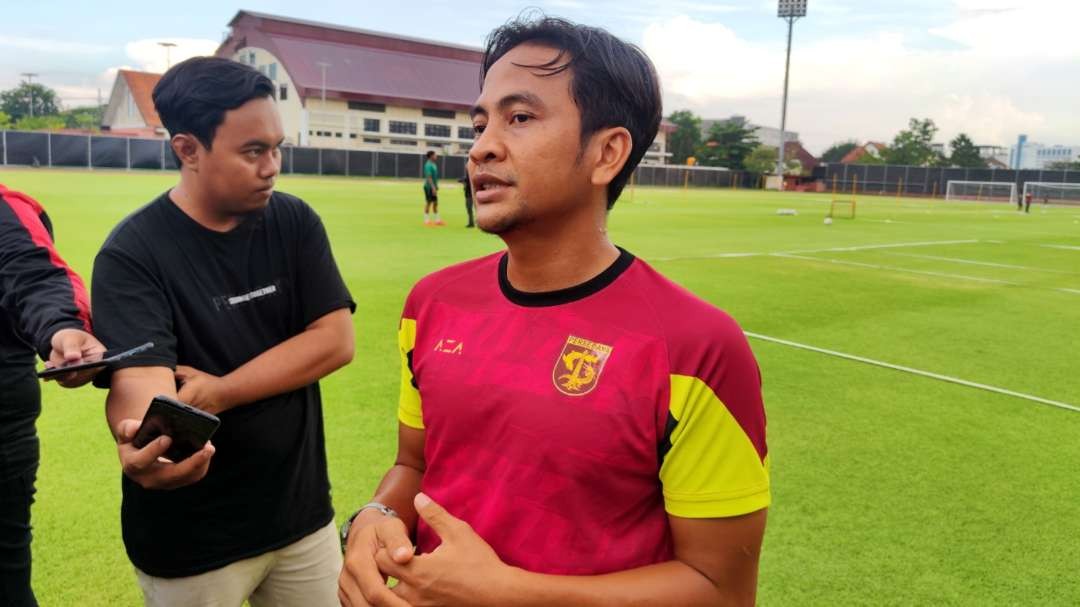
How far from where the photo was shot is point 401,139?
242 feet

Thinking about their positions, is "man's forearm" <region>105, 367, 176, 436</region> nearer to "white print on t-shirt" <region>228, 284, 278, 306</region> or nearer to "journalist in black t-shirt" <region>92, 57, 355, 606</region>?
"journalist in black t-shirt" <region>92, 57, 355, 606</region>

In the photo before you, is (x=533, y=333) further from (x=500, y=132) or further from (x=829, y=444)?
(x=829, y=444)

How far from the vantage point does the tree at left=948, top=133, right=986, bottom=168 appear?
78.6 metres

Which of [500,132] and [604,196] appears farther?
[604,196]

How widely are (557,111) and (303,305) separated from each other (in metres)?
1.36

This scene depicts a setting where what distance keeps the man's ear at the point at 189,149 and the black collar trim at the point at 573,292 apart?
1.25 meters

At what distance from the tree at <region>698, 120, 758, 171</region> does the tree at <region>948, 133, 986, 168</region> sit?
19.3 m

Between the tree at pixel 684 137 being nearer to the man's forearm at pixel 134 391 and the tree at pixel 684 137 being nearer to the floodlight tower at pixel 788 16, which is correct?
the floodlight tower at pixel 788 16

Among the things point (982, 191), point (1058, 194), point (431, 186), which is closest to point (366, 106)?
point (982, 191)

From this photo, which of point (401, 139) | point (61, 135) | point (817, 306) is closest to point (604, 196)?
point (817, 306)

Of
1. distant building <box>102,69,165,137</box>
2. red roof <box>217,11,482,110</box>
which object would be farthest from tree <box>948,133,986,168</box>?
distant building <box>102,69,165,137</box>

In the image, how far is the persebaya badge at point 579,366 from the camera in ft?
5.49

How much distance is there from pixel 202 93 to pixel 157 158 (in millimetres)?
49603

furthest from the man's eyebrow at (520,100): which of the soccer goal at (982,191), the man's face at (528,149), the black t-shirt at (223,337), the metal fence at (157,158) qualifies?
the soccer goal at (982,191)
